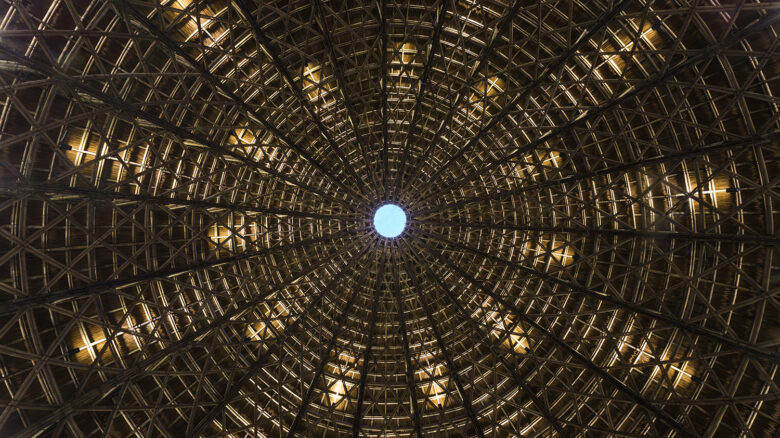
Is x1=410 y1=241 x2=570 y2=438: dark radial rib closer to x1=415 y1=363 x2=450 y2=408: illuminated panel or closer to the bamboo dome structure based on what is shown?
the bamboo dome structure

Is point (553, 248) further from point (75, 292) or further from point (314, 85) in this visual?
point (75, 292)

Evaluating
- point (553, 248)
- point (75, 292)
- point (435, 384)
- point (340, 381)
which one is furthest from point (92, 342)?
point (553, 248)

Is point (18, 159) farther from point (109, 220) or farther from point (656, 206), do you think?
point (656, 206)

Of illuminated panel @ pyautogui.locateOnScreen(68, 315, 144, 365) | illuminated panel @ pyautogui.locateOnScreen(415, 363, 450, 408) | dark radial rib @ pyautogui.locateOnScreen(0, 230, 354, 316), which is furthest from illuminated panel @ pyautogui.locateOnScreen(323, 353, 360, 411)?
dark radial rib @ pyautogui.locateOnScreen(0, 230, 354, 316)

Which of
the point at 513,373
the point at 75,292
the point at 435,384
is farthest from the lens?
the point at 435,384

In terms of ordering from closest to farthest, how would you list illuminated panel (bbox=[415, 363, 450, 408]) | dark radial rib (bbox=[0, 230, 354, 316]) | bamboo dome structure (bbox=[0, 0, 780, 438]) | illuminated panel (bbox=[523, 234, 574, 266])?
dark radial rib (bbox=[0, 230, 354, 316]) < bamboo dome structure (bbox=[0, 0, 780, 438]) < illuminated panel (bbox=[523, 234, 574, 266]) < illuminated panel (bbox=[415, 363, 450, 408])

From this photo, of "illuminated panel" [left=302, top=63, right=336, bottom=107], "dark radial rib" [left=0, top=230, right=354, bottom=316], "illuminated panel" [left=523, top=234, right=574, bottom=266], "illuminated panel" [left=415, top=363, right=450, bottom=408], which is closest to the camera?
"dark radial rib" [left=0, top=230, right=354, bottom=316]

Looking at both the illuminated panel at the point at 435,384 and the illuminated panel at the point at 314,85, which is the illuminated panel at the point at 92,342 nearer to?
the illuminated panel at the point at 314,85

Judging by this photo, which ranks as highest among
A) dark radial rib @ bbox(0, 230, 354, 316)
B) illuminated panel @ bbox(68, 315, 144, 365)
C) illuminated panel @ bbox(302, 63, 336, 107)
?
illuminated panel @ bbox(302, 63, 336, 107)
